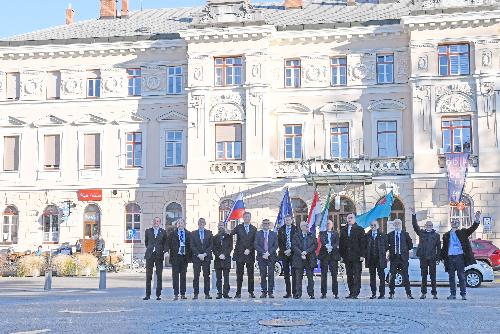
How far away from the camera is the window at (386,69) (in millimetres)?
36906

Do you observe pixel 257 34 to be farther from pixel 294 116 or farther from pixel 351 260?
pixel 351 260

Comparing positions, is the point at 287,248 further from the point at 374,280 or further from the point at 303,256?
the point at 374,280

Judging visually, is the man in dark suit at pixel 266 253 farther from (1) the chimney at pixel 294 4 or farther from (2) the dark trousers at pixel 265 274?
(1) the chimney at pixel 294 4

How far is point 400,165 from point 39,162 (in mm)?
19323

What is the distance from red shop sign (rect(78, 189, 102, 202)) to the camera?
38875 millimetres

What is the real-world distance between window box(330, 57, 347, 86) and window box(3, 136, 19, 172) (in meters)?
17.7

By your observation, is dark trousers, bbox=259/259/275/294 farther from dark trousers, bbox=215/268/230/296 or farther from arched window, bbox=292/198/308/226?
arched window, bbox=292/198/308/226

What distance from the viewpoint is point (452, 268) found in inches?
651

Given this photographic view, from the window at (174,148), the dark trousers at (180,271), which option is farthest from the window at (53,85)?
the dark trousers at (180,271)

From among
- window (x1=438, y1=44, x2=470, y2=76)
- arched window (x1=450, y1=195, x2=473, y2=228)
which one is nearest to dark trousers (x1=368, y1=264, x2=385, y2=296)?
arched window (x1=450, y1=195, x2=473, y2=228)

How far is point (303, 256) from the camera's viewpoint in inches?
653

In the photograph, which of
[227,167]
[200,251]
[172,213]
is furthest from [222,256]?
[172,213]

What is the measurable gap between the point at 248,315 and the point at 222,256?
411cm

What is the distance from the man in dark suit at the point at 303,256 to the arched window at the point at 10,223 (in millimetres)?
26631
